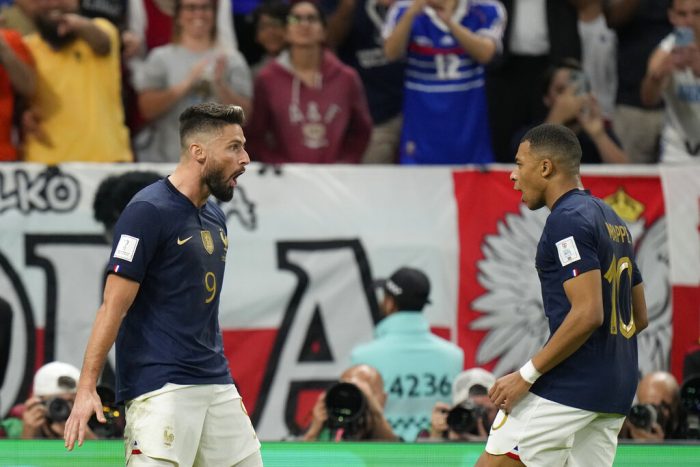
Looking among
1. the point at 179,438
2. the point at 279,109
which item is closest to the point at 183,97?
the point at 279,109

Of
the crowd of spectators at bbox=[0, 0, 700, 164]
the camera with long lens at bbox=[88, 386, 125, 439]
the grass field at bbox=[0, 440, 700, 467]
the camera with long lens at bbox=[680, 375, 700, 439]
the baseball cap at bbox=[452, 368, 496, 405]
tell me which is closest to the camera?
the grass field at bbox=[0, 440, 700, 467]

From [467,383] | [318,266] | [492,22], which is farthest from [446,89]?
[467,383]

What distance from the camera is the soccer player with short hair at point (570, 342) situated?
5.42 meters

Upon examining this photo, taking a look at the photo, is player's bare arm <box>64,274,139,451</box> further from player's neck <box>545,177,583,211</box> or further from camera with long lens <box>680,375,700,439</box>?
camera with long lens <box>680,375,700,439</box>

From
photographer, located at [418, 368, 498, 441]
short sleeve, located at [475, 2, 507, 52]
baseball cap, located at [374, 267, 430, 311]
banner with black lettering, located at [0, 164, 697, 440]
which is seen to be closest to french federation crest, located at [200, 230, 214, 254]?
photographer, located at [418, 368, 498, 441]

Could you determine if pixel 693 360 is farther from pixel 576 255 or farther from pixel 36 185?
pixel 36 185

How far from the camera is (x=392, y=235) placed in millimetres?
9484

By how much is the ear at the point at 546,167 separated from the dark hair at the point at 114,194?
12.8 feet

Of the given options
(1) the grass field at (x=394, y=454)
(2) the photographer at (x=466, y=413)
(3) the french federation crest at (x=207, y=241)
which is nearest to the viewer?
(3) the french federation crest at (x=207, y=241)

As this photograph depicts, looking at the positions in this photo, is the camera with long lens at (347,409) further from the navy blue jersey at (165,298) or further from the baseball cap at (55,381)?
the navy blue jersey at (165,298)

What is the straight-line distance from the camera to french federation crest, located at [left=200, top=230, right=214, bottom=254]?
560 cm

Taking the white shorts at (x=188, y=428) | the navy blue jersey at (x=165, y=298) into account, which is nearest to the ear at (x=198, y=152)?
the navy blue jersey at (x=165, y=298)

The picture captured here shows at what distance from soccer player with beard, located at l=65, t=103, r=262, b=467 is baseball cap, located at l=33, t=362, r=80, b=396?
6.70ft

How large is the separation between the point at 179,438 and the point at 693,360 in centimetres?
398
